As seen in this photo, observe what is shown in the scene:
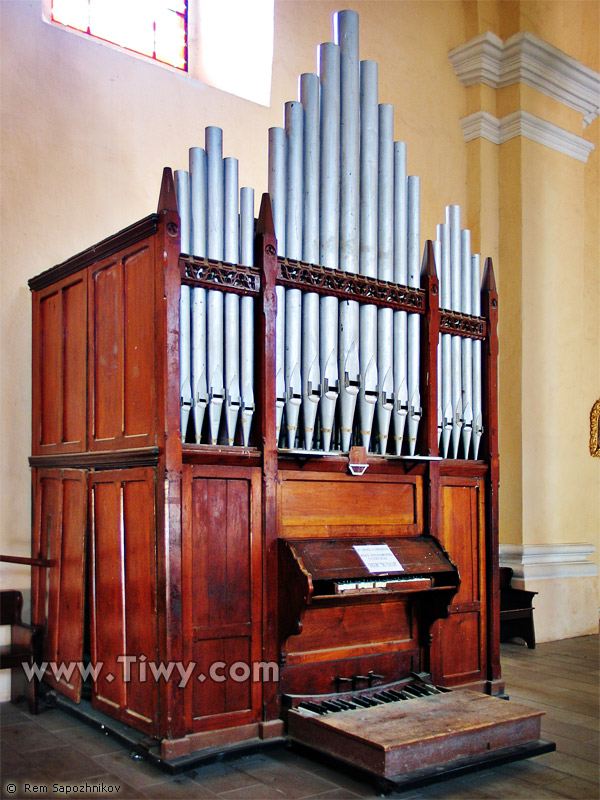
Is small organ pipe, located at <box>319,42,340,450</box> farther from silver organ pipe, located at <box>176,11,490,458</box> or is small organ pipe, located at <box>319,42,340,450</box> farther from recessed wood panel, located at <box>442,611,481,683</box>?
recessed wood panel, located at <box>442,611,481,683</box>

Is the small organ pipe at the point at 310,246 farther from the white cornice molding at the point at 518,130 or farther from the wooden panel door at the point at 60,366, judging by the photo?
the white cornice molding at the point at 518,130

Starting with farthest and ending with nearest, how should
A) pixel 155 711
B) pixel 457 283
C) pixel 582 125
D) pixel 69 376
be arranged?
pixel 582 125 → pixel 457 283 → pixel 69 376 → pixel 155 711

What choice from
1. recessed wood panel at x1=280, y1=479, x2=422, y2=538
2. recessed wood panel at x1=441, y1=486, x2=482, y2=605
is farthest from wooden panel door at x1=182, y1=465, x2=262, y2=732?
recessed wood panel at x1=441, y1=486, x2=482, y2=605

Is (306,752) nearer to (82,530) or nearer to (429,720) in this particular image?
(429,720)

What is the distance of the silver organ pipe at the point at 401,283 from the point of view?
6.03 m

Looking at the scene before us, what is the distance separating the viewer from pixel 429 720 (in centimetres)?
491

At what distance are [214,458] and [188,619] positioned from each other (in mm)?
933

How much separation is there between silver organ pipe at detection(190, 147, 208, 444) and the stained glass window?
8.64 feet

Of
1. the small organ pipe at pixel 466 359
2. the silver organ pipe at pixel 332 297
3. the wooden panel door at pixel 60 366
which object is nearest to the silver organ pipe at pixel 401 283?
the silver organ pipe at pixel 332 297

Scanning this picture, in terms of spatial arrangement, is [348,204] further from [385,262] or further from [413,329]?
[413,329]

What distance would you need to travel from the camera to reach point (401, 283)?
6230 mm

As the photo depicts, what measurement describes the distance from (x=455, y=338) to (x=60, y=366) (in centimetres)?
293

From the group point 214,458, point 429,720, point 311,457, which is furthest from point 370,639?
point 214,458

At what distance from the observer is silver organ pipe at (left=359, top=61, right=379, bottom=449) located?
582cm
